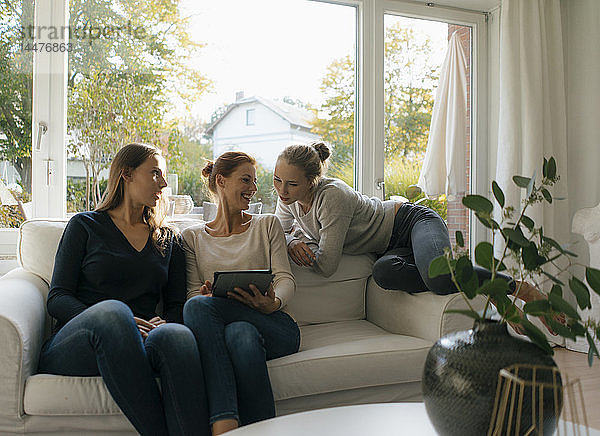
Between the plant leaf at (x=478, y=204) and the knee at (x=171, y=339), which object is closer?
the plant leaf at (x=478, y=204)

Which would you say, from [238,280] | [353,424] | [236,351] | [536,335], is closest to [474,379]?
[536,335]

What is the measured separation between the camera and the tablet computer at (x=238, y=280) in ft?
6.61

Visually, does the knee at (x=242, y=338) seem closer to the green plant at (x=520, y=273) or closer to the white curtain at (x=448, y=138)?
the green plant at (x=520, y=273)

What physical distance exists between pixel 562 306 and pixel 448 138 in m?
3.16

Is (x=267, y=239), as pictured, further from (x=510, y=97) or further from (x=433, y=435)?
(x=510, y=97)

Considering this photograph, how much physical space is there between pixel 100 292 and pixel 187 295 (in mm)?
333

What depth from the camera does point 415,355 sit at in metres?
2.16

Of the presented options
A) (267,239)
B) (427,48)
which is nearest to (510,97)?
(427,48)

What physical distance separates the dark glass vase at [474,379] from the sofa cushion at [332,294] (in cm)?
150

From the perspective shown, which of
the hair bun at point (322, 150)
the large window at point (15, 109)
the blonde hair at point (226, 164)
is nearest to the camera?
the blonde hair at point (226, 164)

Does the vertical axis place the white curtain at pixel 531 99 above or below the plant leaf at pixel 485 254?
above

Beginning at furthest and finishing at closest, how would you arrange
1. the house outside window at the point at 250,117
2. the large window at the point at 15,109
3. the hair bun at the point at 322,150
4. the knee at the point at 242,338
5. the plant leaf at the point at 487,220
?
the house outside window at the point at 250,117
the large window at the point at 15,109
the hair bun at the point at 322,150
the knee at the point at 242,338
the plant leaf at the point at 487,220

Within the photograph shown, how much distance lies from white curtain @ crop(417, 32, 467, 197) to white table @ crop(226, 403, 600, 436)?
2761 millimetres

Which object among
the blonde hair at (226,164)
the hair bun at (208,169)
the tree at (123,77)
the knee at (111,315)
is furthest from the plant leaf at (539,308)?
the tree at (123,77)
